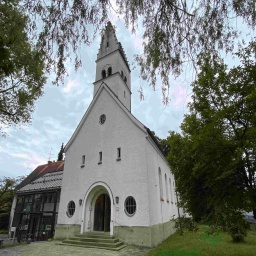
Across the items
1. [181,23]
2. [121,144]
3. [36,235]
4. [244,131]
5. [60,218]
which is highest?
[121,144]

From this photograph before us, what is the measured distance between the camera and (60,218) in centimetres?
1669

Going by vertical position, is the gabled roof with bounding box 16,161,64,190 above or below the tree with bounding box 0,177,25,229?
above

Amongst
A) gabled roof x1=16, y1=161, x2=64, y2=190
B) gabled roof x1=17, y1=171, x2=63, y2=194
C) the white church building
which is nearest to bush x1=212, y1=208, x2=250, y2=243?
the white church building

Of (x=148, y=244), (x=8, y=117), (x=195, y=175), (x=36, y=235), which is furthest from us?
(x=36, y=235)

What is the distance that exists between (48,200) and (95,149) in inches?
379

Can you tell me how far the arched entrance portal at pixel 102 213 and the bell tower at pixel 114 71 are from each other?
9.44 m

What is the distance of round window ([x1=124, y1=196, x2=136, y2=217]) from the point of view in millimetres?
13289

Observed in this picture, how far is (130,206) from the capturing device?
44.3 ft

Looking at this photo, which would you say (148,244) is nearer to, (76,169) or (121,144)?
(121,144)

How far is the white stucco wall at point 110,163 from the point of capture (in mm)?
13555

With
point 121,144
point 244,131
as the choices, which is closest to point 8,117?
point 121,144

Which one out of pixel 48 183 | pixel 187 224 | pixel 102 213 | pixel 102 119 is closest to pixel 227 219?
pixel 187 224

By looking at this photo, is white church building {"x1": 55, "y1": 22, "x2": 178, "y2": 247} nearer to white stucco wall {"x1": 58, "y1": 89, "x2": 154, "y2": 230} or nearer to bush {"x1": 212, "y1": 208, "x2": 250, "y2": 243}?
white stucco wall {"x1": 58, "y1": 89, "x2": 154, "y2": 230}

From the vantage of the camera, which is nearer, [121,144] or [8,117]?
[8,117]
